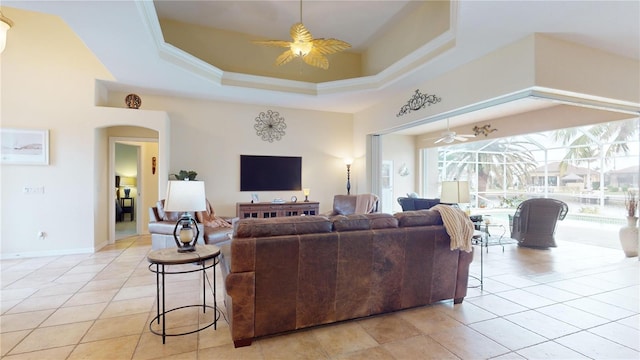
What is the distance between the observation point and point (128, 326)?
2559 mm

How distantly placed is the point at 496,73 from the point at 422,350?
3.54 metres

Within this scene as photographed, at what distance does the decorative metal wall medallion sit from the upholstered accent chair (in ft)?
17.1

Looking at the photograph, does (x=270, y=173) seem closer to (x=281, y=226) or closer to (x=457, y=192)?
(x=457, y=192)

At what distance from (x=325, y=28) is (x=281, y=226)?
502cm

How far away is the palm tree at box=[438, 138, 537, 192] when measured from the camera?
9.91 metres

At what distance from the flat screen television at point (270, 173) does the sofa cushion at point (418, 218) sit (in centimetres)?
439

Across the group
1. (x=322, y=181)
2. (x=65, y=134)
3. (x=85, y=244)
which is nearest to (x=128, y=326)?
(x=85, y=244)

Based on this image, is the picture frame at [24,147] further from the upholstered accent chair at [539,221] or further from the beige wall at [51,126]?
the upholstered accent chair at [539,221]

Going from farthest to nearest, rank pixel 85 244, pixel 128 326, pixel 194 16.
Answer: pixel 194 16 < pixel 85 244 < pixel 128 326

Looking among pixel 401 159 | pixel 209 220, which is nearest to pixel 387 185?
pixel 401 159

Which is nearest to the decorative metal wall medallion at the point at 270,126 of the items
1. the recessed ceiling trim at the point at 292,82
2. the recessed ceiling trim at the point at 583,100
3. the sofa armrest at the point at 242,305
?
the recessed ceiling trim at the point at 292,82

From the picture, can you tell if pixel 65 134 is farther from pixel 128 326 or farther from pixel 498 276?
pixel 498 276

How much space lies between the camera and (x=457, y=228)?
284 centimetres

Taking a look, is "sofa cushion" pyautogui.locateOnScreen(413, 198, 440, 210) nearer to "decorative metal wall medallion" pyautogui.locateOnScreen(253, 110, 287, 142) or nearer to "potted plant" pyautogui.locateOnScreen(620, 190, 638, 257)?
"potted plant" pyautogui.locateOnScreen(620, 190, 638, 257)
